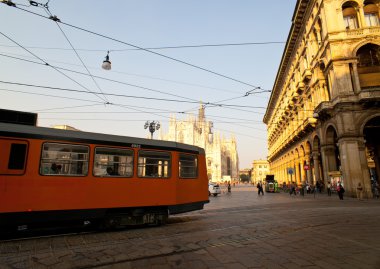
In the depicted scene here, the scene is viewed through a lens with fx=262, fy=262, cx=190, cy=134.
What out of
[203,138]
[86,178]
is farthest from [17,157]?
[203,138]

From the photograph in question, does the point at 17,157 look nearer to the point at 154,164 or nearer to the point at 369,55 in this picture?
the point at 154,164

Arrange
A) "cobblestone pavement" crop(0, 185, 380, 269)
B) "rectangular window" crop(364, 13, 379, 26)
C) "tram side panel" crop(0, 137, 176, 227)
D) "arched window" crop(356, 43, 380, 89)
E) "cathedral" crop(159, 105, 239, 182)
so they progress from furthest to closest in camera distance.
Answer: "cathedral" crop(159, 105, 239, 182), "rectangular window" crop(364, 13, 379, 26), "arched window" crop(356, 43, 380, 89), "tram side panel" crop(0, 137, 176, 227), "cobblestone pavement" crop(0, 185, 380, 269)

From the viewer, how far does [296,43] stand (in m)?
35.9

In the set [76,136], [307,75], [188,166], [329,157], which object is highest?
[307,75]

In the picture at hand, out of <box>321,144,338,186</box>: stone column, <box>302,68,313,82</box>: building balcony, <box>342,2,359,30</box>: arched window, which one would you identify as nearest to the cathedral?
<box>302,68,313,82</box>: building balcony

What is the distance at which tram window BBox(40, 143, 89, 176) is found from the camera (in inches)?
298

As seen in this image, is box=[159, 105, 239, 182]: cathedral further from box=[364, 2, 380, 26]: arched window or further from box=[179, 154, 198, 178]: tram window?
box=[179, 154, 198, 178]: tram window

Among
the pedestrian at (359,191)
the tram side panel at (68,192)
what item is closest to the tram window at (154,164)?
the tram side panel at (68,192)

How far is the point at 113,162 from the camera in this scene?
8.66m

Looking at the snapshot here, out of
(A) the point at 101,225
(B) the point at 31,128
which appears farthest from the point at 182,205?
(B) the point at 31,128

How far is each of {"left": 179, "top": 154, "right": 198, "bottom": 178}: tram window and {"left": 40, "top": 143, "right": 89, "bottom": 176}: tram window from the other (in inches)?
139

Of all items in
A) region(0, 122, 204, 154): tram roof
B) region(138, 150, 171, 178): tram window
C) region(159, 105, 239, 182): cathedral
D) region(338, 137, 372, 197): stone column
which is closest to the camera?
region(0, 122, 204, 154): tram roof

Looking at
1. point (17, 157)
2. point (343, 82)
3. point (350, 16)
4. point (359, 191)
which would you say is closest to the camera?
point (17, 157)

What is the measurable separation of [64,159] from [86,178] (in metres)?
0.86
